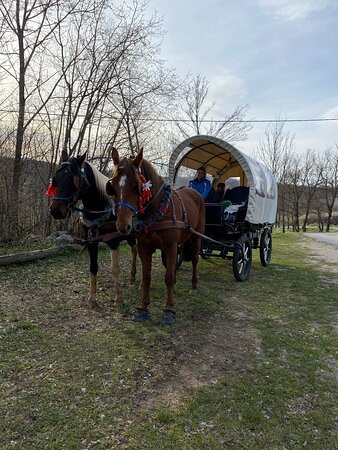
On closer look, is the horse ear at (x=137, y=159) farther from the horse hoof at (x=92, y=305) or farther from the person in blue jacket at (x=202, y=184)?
the person in blue jacket at (x=202, y=184)

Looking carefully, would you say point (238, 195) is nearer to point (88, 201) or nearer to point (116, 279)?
point (116, 279)

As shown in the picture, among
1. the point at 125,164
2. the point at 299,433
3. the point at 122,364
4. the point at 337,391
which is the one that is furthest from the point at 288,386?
the point at 125,164

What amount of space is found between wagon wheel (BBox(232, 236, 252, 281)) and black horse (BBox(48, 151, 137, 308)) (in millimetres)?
2633

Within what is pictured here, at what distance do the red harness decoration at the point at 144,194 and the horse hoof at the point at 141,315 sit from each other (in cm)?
130

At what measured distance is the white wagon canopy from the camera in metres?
6.82

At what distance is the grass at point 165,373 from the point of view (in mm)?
2299

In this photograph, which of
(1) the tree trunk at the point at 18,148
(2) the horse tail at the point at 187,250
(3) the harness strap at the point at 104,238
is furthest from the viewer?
(1) the tree trunk at the point at 18,148

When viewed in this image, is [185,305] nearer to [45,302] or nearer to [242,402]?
[45,302]

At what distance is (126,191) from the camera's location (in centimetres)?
351

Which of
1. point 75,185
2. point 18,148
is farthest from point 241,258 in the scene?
point 18,148

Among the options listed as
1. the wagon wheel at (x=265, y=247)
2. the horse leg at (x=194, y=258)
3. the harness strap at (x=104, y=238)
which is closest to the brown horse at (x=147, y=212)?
the harness strap at (x=104, y=238)

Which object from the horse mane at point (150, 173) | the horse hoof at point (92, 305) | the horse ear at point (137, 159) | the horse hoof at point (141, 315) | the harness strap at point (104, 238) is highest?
the horse ear at point (137, 159)

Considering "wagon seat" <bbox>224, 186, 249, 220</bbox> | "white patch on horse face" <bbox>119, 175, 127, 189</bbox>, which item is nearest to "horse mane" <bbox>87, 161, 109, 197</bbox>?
"white patch on horse face" <bbox>119, 175, 127, 189</bbox>

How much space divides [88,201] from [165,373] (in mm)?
2486
